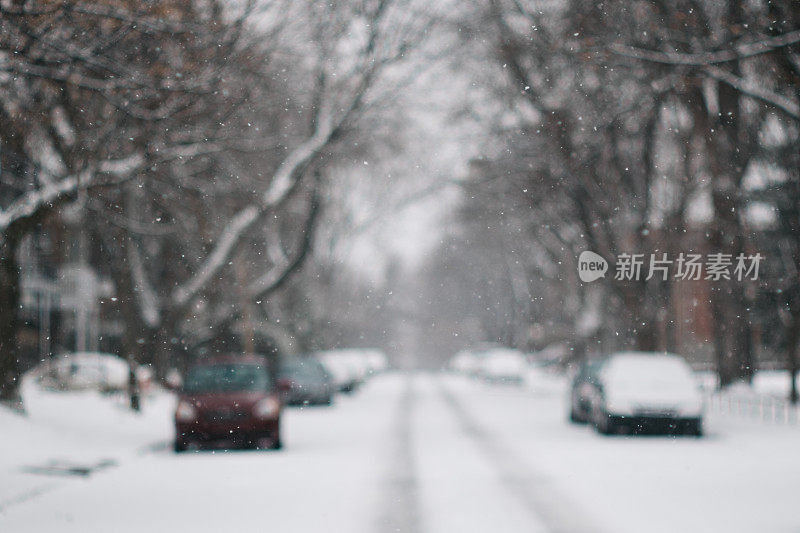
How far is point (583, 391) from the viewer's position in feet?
75.8

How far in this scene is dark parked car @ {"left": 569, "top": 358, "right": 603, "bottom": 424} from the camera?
2242 cm

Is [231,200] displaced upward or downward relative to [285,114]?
downward

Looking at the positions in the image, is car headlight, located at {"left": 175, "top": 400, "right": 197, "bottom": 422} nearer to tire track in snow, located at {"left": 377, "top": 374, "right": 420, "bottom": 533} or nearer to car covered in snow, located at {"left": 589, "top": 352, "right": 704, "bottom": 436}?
tire track in snow, located at {"left": 377, "top": 374, "right": 420, "bottom": 533}

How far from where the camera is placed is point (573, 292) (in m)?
55.3

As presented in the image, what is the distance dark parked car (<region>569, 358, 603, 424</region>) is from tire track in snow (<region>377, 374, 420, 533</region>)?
405cm

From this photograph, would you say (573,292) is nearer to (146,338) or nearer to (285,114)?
(285,114)

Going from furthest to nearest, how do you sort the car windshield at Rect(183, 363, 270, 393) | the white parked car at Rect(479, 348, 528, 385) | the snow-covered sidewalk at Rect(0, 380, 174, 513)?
the white parked car at Rect(479, 348, 528, 385) < the car windshield at Rect(183, 363, 270, 393) < the snow-covered sidewalk at Rect(0, 380, 174, 513)

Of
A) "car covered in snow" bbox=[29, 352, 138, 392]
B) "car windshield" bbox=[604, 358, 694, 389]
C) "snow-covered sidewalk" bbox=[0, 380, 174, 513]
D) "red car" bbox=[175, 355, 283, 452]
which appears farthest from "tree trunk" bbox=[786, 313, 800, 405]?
"car covered in snow" bbox=[29, 352, 138, 392]

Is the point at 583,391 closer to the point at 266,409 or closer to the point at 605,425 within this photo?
the point at 605,425

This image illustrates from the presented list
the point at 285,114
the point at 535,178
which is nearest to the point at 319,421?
the point at 285,114

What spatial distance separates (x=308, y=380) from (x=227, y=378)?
45.8 feet

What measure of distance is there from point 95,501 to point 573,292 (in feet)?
151

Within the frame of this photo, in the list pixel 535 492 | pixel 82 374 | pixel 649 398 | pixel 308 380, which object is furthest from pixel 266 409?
pixel 82 374

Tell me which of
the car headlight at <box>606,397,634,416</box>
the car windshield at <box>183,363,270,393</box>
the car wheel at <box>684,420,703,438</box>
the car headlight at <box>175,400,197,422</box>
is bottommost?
the car wheel at <box>684,420,703,438</box>
